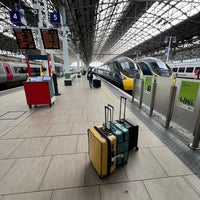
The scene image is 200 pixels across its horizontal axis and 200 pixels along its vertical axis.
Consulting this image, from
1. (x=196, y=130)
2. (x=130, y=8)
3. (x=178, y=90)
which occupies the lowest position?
(x=196, y=130)

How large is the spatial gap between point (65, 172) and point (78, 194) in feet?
1.27

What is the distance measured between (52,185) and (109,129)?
3.35 ft

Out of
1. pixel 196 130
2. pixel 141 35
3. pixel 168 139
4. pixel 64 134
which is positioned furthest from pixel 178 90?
pixel 141 35

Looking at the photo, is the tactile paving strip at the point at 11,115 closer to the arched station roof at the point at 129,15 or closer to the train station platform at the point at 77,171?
the train station platform at the point at 77,171

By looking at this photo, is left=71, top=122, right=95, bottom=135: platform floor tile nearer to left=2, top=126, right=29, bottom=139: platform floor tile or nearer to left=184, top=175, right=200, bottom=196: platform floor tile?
left=2, top=126, right=29, bottom=139: platform floor tile

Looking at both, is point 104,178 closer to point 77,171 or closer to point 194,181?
point 77,171

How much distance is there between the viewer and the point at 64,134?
2.69 meters

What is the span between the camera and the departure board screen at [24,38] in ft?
17.6

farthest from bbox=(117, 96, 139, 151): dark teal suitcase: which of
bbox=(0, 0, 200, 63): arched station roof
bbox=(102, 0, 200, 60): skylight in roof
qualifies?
bbox=(102, 0, 200, 60): skylight in roof

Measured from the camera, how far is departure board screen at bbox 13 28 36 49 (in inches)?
211

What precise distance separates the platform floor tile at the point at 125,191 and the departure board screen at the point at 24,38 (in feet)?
21.3

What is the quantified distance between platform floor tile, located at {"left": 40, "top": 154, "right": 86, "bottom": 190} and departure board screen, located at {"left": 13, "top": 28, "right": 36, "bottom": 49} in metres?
5.73

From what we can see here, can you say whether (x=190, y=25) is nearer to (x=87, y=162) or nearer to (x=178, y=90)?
(x=178, y=90)

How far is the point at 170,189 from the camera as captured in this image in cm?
146
